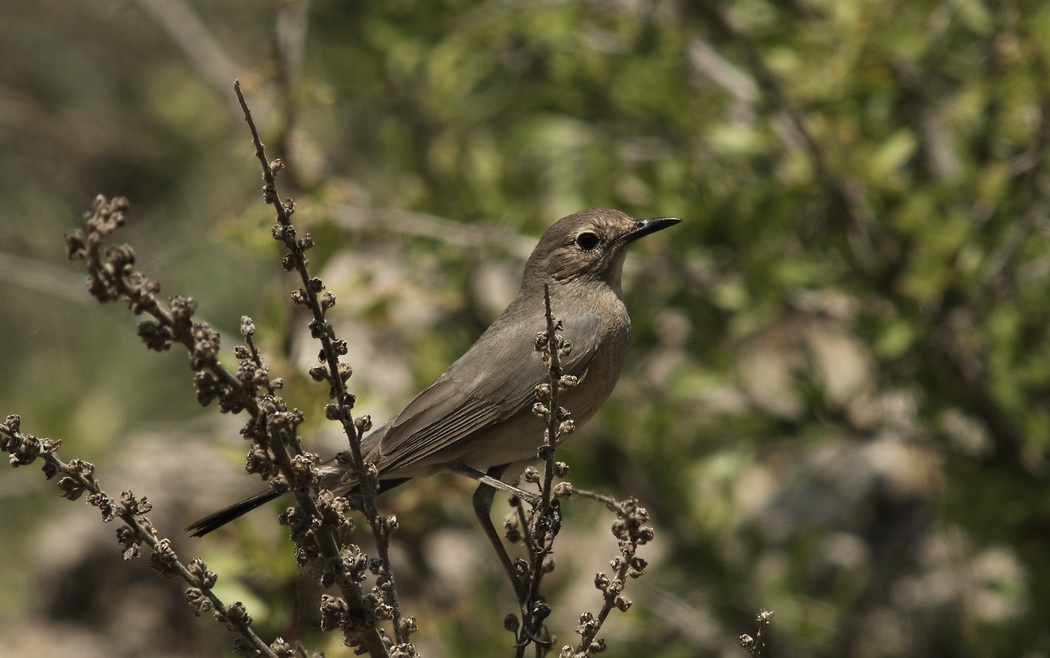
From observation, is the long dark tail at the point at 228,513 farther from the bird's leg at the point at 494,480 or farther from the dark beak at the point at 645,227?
the dark beak at the point at 645,227

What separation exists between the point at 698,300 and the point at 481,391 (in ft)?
5.88

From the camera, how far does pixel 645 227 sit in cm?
438

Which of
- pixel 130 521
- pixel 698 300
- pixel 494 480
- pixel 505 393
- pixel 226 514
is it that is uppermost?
pixel 698 300

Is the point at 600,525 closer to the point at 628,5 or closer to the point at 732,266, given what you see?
the point at 732,266

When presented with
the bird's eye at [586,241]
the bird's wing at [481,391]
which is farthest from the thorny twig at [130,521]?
the bird's eye at [586,241]

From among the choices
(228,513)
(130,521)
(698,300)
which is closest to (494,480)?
(228,513)

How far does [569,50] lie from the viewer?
18.2 feet

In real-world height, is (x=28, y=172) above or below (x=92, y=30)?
below

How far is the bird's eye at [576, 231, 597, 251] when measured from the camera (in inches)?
179

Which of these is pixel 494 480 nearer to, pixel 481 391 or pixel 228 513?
pixel 481 391

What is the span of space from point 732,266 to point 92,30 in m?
7.50

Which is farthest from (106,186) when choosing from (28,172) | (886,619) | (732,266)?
(886,619)

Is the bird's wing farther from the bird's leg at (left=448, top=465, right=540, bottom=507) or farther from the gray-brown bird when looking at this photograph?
the bird's leg at (left=448, top=465, right=540, bottom=507)

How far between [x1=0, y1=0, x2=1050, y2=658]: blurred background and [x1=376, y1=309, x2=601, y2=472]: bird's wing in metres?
0.43
